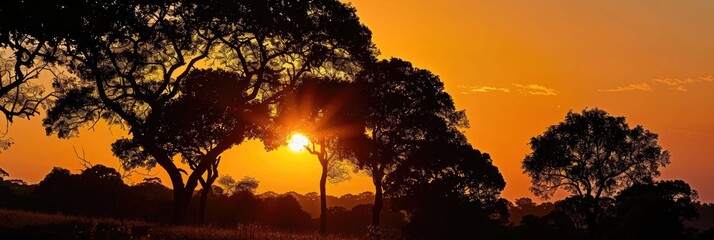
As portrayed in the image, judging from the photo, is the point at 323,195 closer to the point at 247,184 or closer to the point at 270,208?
the point at 270,208

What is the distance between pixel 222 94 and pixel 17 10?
1642 centimetres

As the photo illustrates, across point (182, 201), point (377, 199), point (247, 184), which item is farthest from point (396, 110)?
point (247, 184)

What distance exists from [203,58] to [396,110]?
1791 cm

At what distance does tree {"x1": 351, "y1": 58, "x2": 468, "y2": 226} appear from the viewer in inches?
2034

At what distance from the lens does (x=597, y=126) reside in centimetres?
6744

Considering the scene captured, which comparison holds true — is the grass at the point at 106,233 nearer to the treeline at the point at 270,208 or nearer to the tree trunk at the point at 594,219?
the treeline at the point at 270,208

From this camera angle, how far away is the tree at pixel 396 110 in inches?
2034

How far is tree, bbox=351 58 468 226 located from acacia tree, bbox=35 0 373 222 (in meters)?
9.51

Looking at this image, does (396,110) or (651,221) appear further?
(396,110)

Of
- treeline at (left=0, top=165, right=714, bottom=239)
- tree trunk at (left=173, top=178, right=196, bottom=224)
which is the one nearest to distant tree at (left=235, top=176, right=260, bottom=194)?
treeline at (left=0, top=165, right=714, bottom=239)

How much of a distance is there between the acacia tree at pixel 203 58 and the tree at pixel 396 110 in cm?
951

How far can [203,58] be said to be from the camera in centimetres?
4022

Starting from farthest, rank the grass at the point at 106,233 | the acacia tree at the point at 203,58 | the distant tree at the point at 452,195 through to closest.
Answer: the distant tree at the point at 452,195
the acacia tree at the point at 203,58
the grass at the point at 106,233

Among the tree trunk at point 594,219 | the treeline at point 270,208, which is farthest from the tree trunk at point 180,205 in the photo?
the tree trunk at point 594,219
